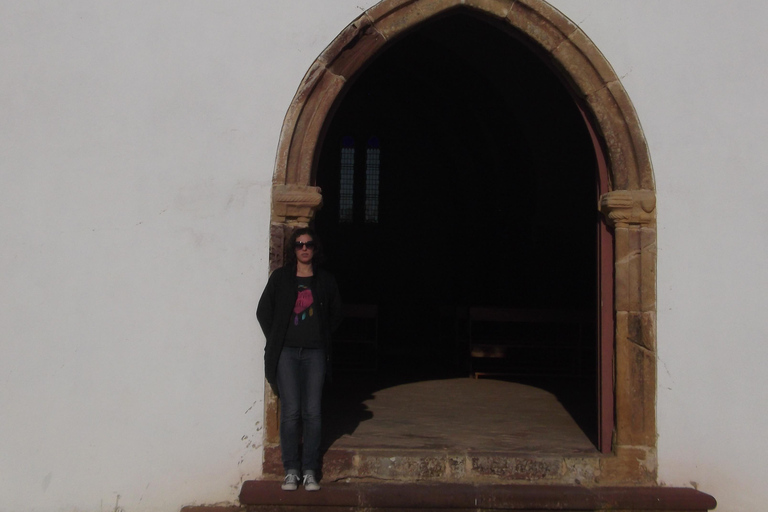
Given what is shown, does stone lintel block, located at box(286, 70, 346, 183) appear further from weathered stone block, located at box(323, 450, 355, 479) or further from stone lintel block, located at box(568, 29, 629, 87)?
weathered stone block, located at box(323, 450, 355, 479)

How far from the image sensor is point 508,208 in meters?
8.77

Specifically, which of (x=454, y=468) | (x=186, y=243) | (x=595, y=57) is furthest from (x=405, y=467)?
(x=595, y=57)

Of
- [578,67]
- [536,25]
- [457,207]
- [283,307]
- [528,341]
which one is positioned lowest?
[528,341]

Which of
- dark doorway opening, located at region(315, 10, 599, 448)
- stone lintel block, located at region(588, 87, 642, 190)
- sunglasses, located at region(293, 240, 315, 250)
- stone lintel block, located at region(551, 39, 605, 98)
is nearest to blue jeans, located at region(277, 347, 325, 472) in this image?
sunglasses, located at region(293, 240, 315, 250)

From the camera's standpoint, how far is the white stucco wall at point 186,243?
371cm

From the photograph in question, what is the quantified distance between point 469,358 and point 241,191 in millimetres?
3671

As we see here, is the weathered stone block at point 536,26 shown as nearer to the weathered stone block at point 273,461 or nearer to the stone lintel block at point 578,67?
the stone lintel block at point 578,67

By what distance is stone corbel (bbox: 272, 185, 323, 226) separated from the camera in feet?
12.2

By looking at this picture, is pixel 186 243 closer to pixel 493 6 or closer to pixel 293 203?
pixel 293 203

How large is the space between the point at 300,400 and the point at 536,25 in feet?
7.20

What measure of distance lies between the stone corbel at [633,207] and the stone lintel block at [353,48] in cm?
141

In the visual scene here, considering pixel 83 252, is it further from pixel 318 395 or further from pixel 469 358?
pixel 469 358

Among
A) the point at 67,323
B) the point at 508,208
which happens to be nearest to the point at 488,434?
the point at 67,323

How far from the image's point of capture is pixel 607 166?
3943mm
